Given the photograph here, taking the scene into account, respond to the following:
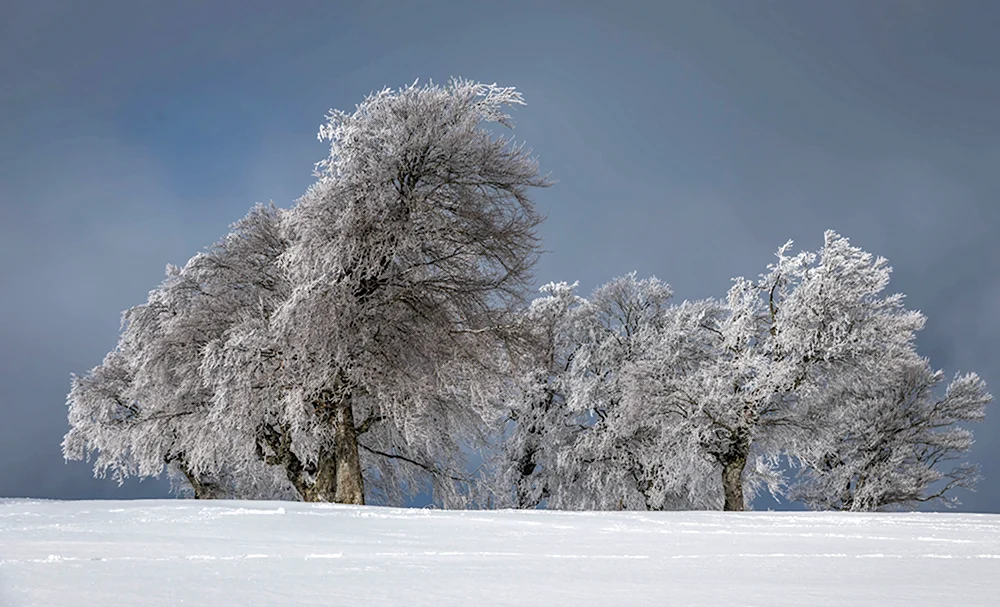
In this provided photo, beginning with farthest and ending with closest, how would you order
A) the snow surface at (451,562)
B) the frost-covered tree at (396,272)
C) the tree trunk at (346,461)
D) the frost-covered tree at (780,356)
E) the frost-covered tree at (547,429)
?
the frost-covered tree at (547,429), the frost-covered tree at (780,356), the tree trunk at (346,461), the frost-covered tree at (396,272), the snow surface at (451,562)

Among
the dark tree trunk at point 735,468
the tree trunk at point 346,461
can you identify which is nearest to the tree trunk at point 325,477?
the tree trunk at point 346,461

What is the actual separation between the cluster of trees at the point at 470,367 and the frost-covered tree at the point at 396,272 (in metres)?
0.04

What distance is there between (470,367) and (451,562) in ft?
32.9

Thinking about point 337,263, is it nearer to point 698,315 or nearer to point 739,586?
point 739,586

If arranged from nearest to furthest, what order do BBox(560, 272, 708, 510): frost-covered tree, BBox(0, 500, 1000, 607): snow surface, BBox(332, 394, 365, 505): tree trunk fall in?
BBox(0, 500, 1000, 607): snow surface < BBox(332, 394, 365, 505): tree trunk < BBox(560, 272, 708, 510): frost-covered tree

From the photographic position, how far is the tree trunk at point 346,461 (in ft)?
45.7

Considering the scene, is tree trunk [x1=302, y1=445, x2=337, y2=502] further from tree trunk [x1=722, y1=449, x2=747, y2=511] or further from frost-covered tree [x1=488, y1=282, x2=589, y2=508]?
tree trunk [x1=722, y1=449, x2=747, y2=511]

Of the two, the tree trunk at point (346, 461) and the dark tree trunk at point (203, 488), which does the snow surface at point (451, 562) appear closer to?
the tree trunk at point (346, 461)

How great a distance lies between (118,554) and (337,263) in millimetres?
9077

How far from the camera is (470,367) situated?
13.2 m

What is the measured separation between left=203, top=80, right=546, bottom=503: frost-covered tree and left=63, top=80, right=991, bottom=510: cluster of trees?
0.04 meters

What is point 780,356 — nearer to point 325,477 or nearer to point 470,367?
point 470,367

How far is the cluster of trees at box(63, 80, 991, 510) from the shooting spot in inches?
484

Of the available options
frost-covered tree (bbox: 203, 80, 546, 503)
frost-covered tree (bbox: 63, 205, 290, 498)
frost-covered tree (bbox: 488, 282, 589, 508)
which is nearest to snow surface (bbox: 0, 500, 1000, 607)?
frost-covered tree (bbox: 203, 80, 546, 503)
